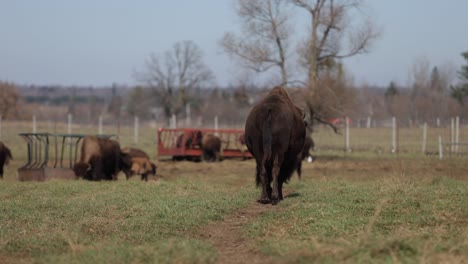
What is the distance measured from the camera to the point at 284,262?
6531mm

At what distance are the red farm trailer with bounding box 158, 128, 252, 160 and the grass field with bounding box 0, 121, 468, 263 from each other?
19.1 m

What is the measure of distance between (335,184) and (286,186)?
1316 millimetres

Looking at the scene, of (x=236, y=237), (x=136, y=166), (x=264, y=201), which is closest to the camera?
(x=236, y=237)

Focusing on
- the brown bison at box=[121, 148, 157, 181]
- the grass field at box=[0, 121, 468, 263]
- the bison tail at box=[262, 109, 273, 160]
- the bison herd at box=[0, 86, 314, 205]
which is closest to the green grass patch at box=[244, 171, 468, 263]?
the grass field at box=[0, 121, 468, 263]

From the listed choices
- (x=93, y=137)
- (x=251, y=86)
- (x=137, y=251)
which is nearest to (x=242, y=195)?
(x=137, y=251)

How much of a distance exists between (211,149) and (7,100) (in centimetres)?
3836

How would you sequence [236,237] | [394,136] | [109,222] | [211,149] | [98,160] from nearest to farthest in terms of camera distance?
[236,237]
[109,222]
[98,160]
[211,149]
[394,136]

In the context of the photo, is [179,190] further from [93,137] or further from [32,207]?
[93,137]

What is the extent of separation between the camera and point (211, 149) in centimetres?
3384

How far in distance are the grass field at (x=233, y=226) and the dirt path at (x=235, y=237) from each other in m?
0.01

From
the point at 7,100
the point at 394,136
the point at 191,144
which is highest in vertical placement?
the point at 7,100

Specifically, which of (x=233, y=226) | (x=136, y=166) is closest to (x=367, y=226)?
(x=233, y=226)

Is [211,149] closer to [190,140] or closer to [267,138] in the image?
[190,140]

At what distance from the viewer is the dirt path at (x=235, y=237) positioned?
720cm
